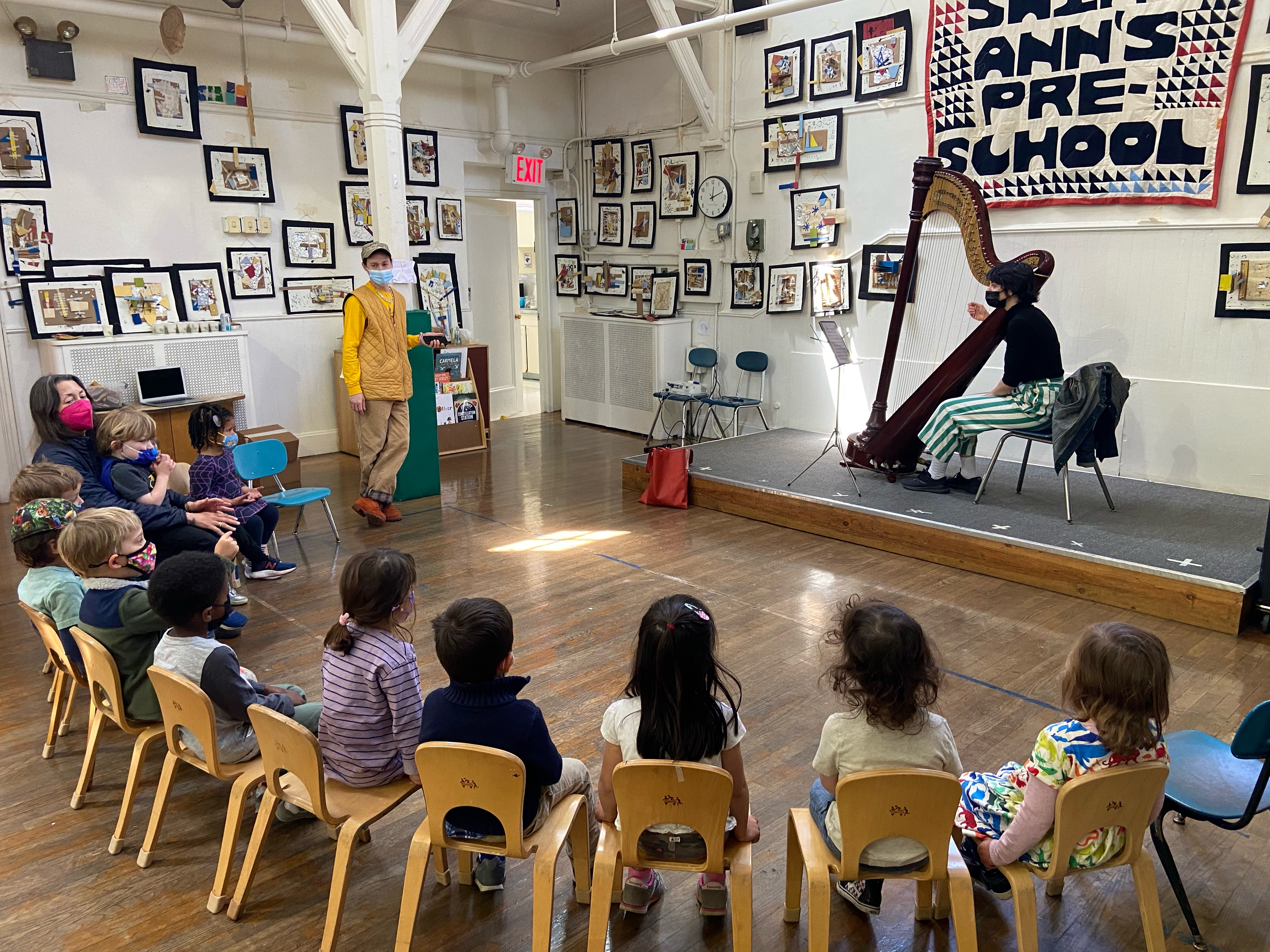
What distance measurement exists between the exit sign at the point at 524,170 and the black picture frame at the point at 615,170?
56 cm

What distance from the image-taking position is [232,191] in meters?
7.23

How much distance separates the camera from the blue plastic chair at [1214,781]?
79.2 inches

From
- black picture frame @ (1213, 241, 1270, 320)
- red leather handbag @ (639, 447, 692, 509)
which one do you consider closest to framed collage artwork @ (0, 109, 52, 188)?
red leather handbag @ (639, 447, 692, 509)

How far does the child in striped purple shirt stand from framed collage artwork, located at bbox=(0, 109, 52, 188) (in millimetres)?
5778

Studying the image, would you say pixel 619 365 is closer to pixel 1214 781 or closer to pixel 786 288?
pixel 786 288

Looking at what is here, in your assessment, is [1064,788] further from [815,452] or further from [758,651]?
[815,452]

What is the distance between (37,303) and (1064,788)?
7068 millimetres

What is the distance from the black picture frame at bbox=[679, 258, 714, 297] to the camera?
27.2 feet

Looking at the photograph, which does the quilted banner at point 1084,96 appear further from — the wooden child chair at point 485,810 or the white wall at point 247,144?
the wooden child chair at point 485,810

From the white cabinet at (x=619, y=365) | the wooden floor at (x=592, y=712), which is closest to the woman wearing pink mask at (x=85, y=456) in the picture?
the wooden floor at (x=592, y=712)

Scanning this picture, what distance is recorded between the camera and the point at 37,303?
21.0 ft

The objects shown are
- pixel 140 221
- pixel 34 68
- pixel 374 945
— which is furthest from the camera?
pixel 140 221

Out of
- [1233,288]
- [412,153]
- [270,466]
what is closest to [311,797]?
[270,466]

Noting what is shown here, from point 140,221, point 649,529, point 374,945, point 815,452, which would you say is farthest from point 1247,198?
point 140,221
